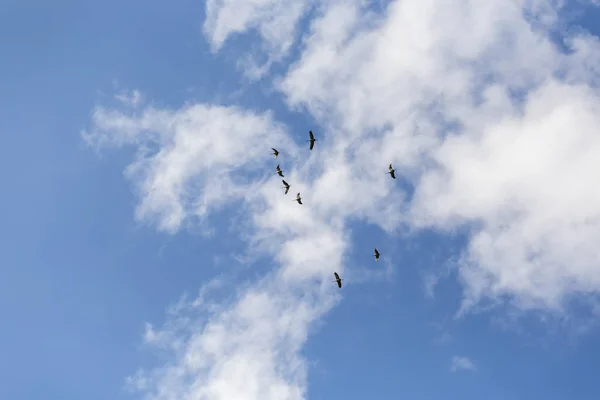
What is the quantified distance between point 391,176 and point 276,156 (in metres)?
24.2

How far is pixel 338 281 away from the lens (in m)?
137

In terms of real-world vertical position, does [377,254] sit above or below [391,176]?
below

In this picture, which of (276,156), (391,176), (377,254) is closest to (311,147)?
(276,156)

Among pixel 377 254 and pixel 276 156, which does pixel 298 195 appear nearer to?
pixel 276 156

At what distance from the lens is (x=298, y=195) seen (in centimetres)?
14112

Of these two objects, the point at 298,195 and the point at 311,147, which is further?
the point at 298,195

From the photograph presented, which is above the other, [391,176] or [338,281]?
[391,176]

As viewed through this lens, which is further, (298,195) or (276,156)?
(298,195)

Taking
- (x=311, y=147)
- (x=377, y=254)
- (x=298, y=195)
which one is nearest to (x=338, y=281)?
(x=377, y=254)

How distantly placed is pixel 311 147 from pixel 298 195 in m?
14.2

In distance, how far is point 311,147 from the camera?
131375 mm

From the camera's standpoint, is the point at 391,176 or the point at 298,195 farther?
the point at 298,195

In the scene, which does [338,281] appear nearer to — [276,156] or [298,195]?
[298,195]

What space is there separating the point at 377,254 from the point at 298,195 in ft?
73.1
